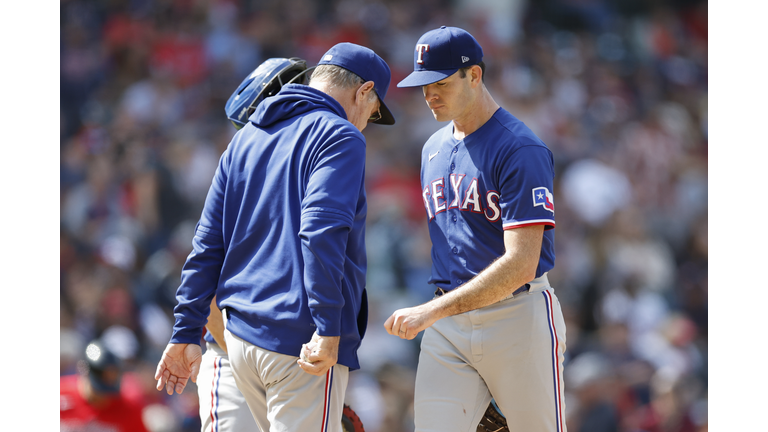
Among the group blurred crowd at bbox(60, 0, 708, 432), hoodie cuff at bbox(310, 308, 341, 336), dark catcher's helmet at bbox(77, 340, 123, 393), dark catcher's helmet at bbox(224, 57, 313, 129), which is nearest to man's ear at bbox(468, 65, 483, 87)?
dark catcher's helmet at bbox(224, 57, 313, 129)

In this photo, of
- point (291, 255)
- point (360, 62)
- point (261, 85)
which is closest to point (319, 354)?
point (291, 255)

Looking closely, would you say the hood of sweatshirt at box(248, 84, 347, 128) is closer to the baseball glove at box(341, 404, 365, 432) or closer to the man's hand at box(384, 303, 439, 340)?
the man's hand at box(384, 303, 439, 340)

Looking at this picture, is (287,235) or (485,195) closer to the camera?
(287,235)

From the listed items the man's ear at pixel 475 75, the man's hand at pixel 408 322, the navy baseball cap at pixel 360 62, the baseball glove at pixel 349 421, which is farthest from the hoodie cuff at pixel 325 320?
the man's ear at pixel 475 75

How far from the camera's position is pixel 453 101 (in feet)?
9.50

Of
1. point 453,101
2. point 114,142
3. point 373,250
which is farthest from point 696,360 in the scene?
point 114,142

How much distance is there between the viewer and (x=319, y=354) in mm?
2256

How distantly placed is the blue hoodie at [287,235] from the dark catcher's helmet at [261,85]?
0.56 m

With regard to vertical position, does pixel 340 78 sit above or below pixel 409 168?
above

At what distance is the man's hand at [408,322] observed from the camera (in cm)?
250

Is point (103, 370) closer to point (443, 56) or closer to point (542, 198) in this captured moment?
point (443, 56)

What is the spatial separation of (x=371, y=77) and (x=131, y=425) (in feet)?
9.85

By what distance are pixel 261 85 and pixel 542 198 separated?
1375mm

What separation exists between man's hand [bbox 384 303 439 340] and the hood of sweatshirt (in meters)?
0.75
